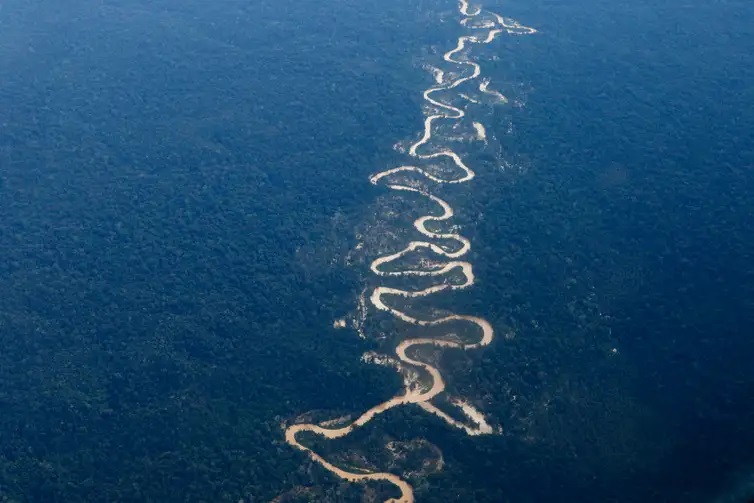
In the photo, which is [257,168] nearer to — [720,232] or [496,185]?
[496,185]

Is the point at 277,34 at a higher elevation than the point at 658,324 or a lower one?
higher

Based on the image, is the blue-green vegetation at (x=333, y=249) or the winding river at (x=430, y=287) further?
the winding river at (x=430, y=287)

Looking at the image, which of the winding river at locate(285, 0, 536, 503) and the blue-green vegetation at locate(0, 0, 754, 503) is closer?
the blue-green vegetation at locate(0, 0, 754, 503)

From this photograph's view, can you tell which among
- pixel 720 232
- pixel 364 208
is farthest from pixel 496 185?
pixel 720 232
